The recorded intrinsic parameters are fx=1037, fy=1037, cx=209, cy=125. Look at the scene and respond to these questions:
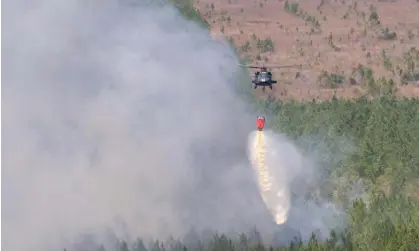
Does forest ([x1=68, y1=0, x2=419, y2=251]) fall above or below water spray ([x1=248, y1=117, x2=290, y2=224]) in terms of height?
below

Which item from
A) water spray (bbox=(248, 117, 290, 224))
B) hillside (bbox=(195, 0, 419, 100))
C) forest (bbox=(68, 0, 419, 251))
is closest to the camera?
forest (bbox=(68, 0, 419, 251))

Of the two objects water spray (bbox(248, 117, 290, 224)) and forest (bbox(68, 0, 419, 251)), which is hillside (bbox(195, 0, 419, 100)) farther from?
water spray (bbox(248, 117, 290, 224))

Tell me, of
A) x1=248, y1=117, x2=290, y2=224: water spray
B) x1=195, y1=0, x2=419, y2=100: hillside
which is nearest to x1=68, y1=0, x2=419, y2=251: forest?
x1=248, y1=117, x2=290, y2=224: water spray

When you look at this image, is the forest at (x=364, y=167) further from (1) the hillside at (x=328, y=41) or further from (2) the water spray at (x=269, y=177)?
(1) the hillside at (x=328, y=41)

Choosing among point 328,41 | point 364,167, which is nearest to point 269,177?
A: point 364,167

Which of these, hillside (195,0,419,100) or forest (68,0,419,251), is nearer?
forest (68,0,419,251)

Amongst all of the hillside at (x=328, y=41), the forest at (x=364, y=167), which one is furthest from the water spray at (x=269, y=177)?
the hillside at (x=328, y=41)

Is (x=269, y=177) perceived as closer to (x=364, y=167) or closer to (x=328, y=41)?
(x=364, y=167)
